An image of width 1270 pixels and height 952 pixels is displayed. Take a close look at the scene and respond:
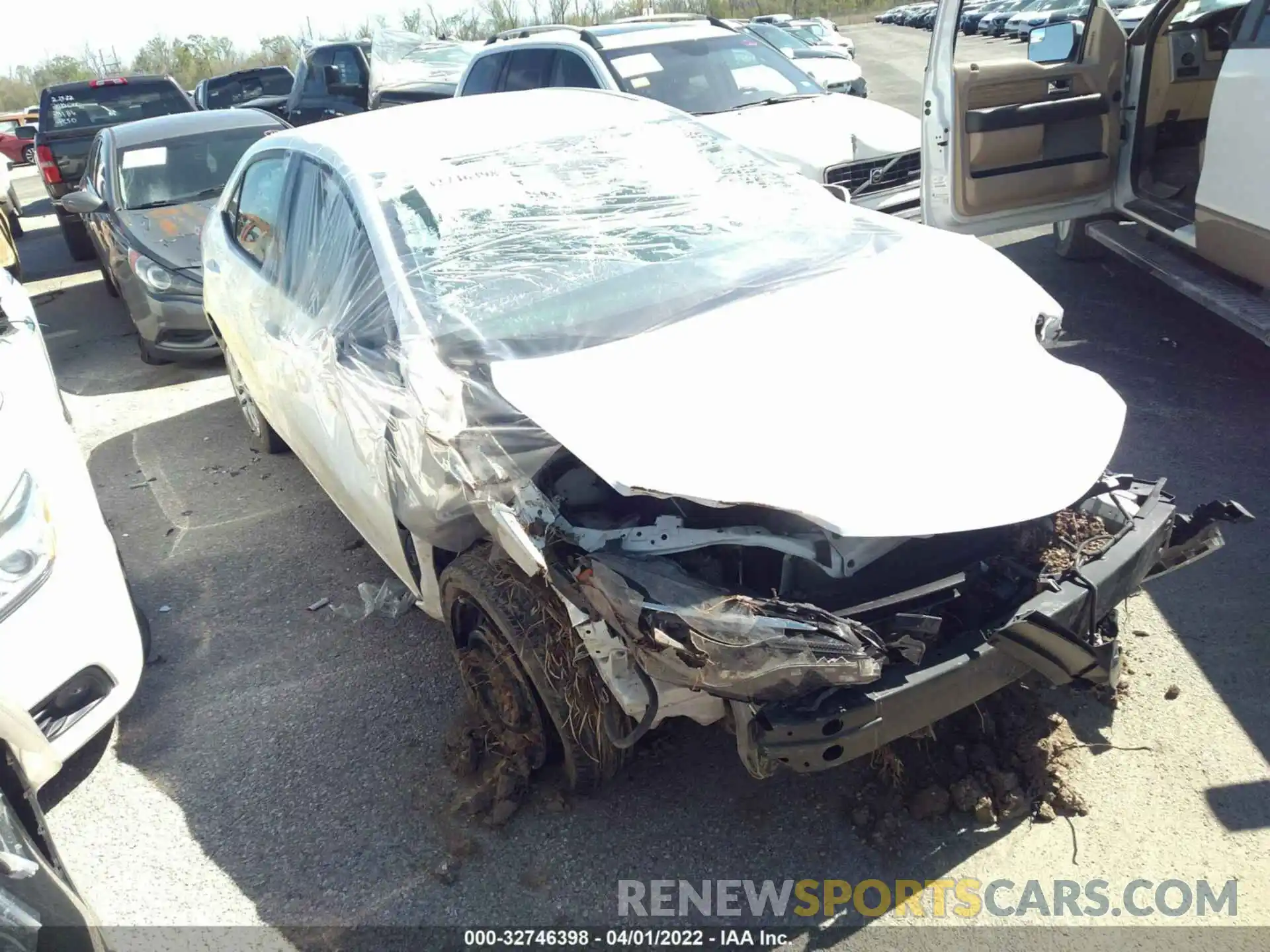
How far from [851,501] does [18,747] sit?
2.27 m

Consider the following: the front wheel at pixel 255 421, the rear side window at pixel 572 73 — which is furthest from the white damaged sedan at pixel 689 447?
the rear side window at pixel 572 73

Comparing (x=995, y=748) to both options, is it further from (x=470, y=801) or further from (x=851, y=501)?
(x=470, y=801)

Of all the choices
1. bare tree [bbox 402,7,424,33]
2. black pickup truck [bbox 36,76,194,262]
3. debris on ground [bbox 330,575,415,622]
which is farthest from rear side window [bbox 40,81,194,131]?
bare tree [bbox 402,7,424,33]

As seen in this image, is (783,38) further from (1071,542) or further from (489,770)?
(489,770)

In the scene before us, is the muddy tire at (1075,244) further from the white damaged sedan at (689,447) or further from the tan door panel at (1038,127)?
the white damaged sedan at (689,447)

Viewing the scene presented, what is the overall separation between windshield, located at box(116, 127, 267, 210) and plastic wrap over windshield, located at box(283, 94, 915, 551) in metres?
4.13

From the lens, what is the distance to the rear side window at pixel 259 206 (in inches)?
160

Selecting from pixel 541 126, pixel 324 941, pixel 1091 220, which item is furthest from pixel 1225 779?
pixel 1091 220

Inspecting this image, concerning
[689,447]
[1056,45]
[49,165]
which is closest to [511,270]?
[689,447]

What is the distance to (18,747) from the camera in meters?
2.57

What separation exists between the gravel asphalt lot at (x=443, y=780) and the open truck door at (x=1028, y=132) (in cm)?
179

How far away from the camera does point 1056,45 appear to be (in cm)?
585

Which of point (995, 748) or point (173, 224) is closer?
point (995, 748)

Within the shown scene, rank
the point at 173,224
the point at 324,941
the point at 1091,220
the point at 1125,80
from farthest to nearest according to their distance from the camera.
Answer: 1. the point at 173,224
2. the point at 1091,220
3. the point at 1125,80
4. the point at 324,941
